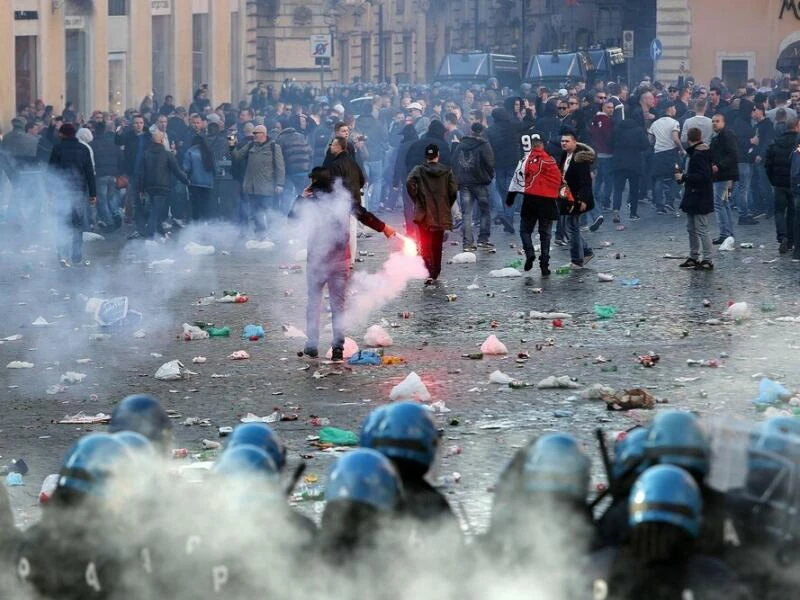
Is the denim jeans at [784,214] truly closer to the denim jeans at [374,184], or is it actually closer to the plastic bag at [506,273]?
the plastic bag at [506,273]

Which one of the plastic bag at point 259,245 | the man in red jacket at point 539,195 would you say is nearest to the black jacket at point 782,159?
the man in red jacket at point 539,195

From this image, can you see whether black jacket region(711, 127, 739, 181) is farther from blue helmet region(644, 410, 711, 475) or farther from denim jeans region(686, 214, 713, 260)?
blue helmet region(644, 410, 711, 475)

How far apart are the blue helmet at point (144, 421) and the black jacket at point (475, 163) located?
50.0ft

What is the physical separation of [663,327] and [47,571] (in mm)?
10064

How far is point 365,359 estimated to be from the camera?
14.0 meters

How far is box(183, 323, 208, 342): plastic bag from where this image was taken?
1531 cm

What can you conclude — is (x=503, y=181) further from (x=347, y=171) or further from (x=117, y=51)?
(x=117, y=51)

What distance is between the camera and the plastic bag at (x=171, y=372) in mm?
13391

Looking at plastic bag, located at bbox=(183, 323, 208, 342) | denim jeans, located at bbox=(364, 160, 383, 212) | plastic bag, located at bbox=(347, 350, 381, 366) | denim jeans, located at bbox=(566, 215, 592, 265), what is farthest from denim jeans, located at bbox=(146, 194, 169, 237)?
plastic bag, located at bbox=(347, 350, 381, 366)

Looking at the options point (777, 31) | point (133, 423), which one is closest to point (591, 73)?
point (777, 31)

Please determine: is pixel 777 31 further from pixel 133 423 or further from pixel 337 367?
pixel 133 423

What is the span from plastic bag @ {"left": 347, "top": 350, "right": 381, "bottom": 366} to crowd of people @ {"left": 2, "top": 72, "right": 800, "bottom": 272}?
597cm

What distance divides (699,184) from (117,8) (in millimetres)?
21310

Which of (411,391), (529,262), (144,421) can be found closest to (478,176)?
(529,262)
